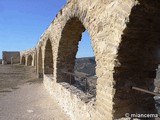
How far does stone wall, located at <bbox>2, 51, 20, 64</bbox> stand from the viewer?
94.4ft

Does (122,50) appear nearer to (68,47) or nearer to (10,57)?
(68,47)

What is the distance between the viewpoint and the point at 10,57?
97.0ft

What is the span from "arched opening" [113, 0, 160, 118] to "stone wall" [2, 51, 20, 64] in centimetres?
2695

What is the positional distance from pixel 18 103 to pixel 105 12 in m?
5.65

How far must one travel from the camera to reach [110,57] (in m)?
3.62

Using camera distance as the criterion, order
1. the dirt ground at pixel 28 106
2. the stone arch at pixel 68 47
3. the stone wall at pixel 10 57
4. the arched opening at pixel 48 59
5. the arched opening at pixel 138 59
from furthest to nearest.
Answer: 1. the stone wall at pixel 10 57
2. the arched opening at pixel 48 59
3. the stone arch at pixel 68 47
4. the dirt ground at pixel 28 106
5. the arched opening at pixel 138 59

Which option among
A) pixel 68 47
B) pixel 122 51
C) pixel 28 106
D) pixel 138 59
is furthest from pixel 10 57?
pixel 122 51

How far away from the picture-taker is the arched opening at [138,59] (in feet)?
10.5

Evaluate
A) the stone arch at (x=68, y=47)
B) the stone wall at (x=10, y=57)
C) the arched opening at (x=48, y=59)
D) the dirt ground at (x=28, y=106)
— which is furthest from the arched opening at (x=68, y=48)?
the stone wall at (x=10, y=57)

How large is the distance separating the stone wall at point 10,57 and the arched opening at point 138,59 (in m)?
27.0

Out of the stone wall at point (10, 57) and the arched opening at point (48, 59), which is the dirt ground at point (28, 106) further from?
the stone wall at point (10, 57)

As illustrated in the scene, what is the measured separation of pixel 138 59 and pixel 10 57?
28157 millimetres

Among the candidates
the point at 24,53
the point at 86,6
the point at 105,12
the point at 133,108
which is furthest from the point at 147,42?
the point at 24,53

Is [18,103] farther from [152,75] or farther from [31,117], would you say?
[152,75]
